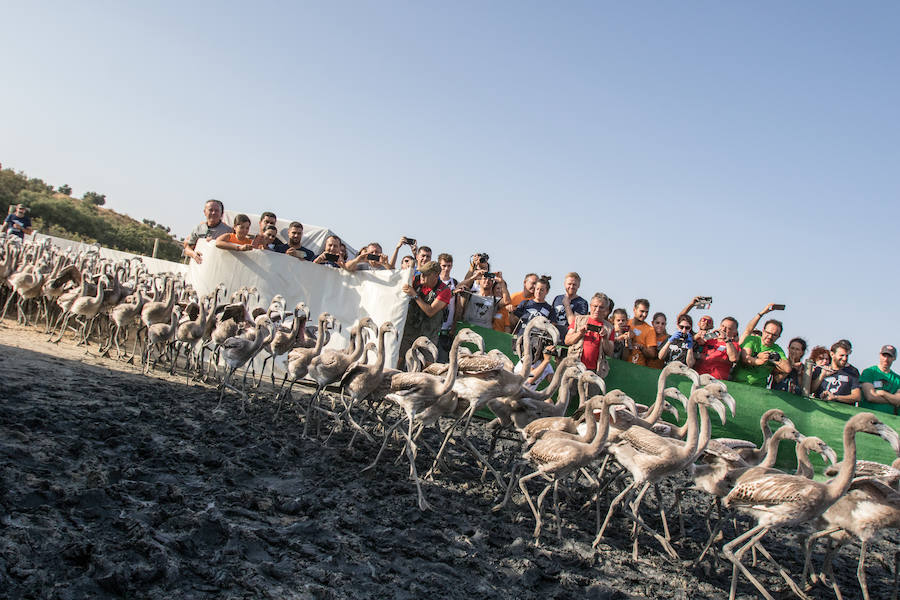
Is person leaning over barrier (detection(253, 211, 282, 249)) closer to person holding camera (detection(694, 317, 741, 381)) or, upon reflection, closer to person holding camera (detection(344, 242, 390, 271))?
person holding camera (detection(344, 242, 390, 271))

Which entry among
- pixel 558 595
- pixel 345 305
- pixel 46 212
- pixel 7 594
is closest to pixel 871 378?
pixel 558 595

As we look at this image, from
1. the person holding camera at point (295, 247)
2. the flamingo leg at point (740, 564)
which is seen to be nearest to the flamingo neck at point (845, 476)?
the flamingo leg at point (740, 564)

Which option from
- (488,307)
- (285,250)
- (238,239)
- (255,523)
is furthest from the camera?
(285,250)

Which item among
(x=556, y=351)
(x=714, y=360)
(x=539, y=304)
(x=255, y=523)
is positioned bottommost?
(x=255, y=523)

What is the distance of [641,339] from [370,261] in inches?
199

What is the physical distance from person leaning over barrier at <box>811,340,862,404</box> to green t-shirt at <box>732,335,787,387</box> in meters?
0.76

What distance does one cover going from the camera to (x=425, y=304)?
9766 millimetres

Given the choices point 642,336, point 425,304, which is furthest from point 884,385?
point 425,304

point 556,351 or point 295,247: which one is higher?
point 295,247

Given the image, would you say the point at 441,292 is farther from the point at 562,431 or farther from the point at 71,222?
the point at 71,222

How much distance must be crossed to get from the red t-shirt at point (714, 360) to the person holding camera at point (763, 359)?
304 mm

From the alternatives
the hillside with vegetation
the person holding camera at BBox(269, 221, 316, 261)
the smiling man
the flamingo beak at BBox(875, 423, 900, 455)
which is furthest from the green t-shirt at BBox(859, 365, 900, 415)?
the hillside with vegetation

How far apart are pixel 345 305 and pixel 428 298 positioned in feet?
6.23

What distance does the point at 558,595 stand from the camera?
4512mm
